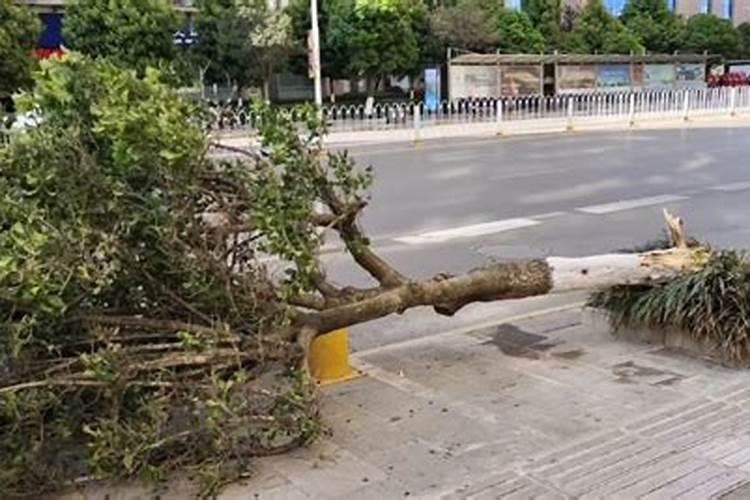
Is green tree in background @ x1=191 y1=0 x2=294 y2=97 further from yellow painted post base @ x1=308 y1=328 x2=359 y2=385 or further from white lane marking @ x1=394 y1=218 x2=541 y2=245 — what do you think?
yellow painted post base @ x1=308 y1=328 x2=359 y2=385

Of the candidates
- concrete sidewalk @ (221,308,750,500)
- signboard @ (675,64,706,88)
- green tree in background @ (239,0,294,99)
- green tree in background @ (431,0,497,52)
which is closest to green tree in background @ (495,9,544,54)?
green tree in background @ (431,0,497,52)

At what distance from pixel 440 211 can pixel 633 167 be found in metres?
6.07

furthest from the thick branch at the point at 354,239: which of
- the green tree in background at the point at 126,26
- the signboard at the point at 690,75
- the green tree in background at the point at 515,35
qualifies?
the signboard at the point at 690,75

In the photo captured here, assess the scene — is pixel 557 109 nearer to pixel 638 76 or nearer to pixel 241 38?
pixel 638 76

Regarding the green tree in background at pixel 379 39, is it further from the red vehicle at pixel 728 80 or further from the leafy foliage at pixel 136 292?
the leafy foliage at pixel 136 292

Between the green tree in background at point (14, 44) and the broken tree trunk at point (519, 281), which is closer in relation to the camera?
the broken tree trunk at point (519, 281)

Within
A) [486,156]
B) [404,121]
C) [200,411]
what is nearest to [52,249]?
[200,411]

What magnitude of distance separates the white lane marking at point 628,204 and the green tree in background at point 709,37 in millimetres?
37439

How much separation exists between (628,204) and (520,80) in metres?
21.5

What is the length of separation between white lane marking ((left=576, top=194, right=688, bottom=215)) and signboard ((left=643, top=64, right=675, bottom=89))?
25758mm

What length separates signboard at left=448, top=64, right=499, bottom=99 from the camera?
104 feet

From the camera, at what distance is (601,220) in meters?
11.0

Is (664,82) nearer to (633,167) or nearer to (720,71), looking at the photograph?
(720,71)

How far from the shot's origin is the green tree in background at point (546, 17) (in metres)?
41.8
